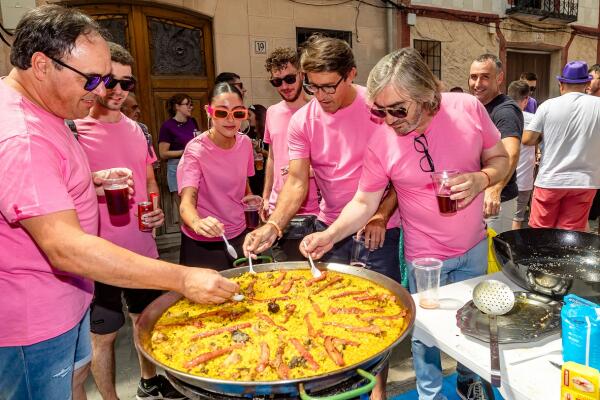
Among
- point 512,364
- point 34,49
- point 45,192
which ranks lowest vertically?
point 512,364

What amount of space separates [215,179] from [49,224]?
207cm

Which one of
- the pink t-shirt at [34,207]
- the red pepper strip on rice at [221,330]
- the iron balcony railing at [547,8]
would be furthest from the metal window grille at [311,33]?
the red pepper strip on rice at [221,330]

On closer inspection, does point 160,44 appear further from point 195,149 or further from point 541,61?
point 541,61

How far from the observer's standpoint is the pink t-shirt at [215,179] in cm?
362

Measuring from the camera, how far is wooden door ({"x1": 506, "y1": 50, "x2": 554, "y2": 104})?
13.4m

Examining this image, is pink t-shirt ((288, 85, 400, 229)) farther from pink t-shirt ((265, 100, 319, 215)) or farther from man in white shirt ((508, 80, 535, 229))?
man in white shirt ((508, 80, 535, 229))

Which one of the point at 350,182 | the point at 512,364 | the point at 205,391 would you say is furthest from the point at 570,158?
the point at 205,391

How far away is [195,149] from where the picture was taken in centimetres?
365

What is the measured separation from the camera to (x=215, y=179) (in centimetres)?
367

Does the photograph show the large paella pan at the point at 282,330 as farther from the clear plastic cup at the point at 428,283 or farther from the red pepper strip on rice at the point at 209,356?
the clear plastic cup at the point at 428,283

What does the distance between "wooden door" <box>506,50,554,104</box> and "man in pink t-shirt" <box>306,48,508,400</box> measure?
12303mm

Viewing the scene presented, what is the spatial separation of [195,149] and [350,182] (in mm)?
1357

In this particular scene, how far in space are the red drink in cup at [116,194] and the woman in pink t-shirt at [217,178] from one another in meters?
0.72

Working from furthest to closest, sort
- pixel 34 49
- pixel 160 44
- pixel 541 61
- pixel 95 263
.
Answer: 1. pixel 541 61
2. pixel 160 44
3. pixel 34 49
4. pixel 95 263
